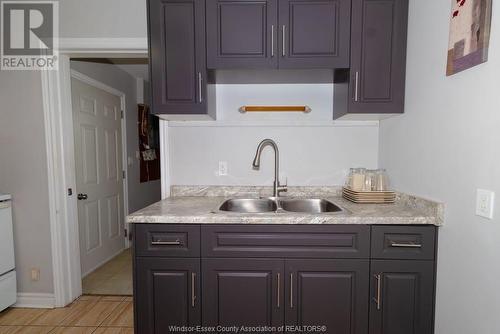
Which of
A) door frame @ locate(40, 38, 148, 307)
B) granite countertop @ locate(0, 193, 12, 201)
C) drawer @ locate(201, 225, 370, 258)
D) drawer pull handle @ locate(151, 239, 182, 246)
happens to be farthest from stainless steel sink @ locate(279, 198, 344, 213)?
granite countertop @ locate(0, 193, 12, 201)

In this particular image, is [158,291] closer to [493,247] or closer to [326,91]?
[493,247]

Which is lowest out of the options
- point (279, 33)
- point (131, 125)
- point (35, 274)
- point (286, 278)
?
point (35, 274)

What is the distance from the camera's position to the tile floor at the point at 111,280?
2.29 metres

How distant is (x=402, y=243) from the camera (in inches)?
51.6

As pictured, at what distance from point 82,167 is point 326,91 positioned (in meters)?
2.42

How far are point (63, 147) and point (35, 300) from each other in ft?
4.20

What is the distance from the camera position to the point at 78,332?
1766 mm

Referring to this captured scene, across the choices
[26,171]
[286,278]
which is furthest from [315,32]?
[26,171]

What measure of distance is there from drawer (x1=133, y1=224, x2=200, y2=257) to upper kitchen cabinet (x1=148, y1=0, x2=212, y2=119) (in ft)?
2.39

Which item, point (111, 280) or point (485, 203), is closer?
point (485, 203)

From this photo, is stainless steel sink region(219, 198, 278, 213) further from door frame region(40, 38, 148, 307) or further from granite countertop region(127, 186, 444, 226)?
door frame region(40, 38, 148, 307)

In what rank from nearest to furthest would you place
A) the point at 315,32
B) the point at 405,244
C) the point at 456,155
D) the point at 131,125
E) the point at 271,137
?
the point at 456,155
the point at 405,244
the point at 315,32
the point at 271,137
the point at 131,125

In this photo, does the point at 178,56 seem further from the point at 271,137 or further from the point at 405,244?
the point at 405,244

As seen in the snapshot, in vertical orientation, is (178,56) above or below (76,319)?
above
